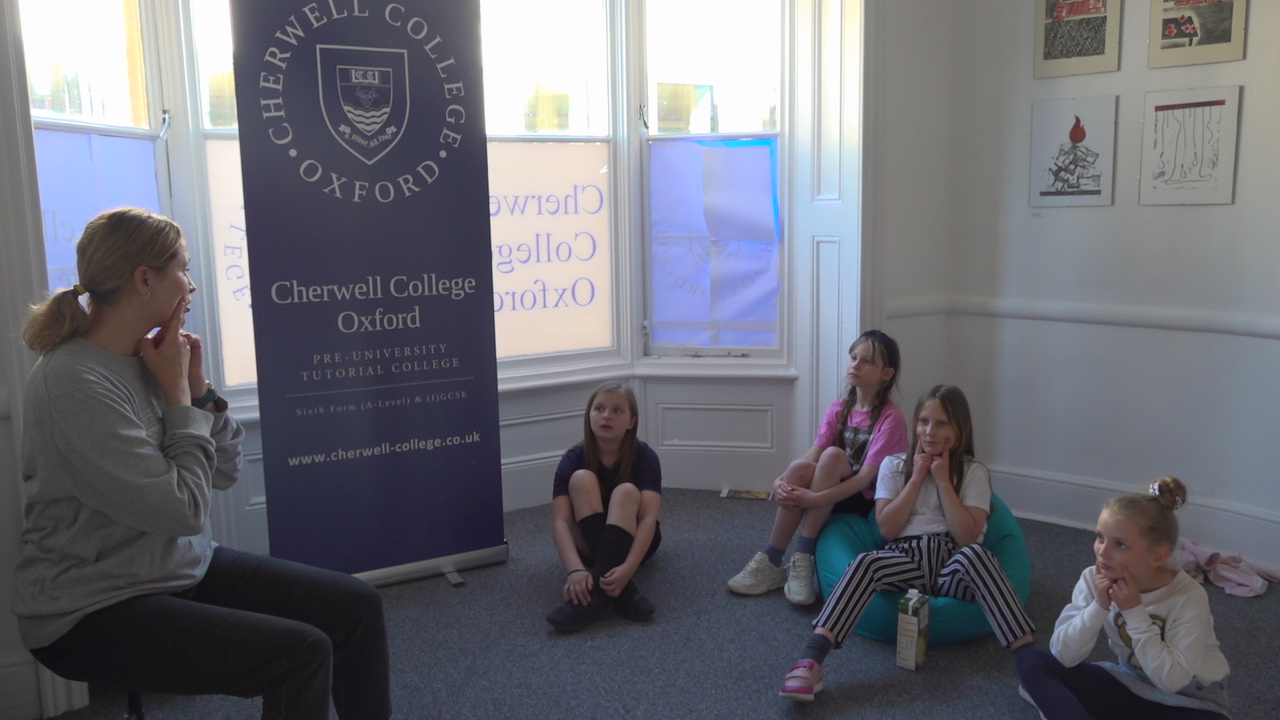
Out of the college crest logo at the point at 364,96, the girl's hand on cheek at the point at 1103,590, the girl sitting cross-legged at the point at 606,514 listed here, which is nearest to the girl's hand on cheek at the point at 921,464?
the girl's hand on cheek at the point at 1103,590

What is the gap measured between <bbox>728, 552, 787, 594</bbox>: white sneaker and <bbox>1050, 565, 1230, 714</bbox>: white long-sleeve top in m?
1.15

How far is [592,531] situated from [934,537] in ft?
3.62

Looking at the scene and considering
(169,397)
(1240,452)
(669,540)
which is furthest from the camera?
(669,540)

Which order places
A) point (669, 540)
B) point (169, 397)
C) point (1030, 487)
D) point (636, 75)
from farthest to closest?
point (636, 75)
point (1030, 487)
point (669, 540)
point (169, 397)

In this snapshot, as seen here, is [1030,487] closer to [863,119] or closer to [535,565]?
[863,119]

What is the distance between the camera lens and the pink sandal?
2.47 meters

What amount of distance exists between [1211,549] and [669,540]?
1.96 metres

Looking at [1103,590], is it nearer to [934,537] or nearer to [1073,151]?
[934,537]

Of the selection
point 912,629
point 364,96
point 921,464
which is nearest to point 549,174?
point 364,96

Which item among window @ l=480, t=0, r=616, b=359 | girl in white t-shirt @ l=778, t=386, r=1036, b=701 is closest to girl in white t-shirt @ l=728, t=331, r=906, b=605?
girl in white t-shirt @ l=778, t=386, r=1036, b=701

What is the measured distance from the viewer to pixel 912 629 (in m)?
2.65

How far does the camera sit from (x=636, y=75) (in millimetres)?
4227

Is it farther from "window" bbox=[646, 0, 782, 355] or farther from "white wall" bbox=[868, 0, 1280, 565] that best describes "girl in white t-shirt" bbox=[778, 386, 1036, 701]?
"window" bbox=[646, 0, 782, 355]

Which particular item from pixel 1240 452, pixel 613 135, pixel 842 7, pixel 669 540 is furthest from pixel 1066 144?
pixel 669 540
